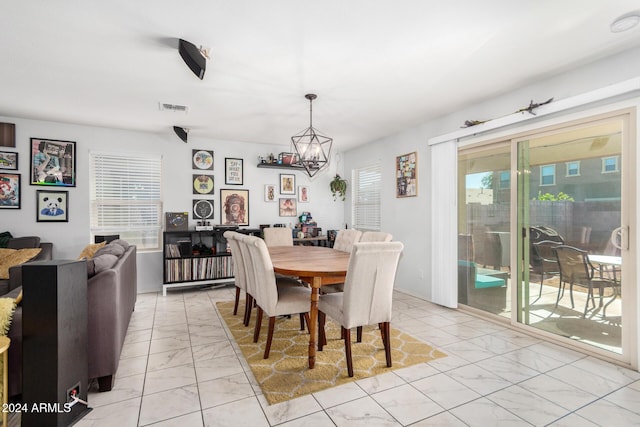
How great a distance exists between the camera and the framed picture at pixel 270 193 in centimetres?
556

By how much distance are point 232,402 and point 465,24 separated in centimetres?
287

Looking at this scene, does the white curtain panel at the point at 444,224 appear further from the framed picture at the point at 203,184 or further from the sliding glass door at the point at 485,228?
the framed picture at the point at 203,184

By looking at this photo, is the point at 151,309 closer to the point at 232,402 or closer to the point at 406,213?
the point at 232,402

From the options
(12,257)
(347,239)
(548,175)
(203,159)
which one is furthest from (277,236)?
(548,175)

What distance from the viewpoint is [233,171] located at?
5.32m

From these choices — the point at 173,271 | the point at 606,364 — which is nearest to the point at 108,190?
the point at 173,271

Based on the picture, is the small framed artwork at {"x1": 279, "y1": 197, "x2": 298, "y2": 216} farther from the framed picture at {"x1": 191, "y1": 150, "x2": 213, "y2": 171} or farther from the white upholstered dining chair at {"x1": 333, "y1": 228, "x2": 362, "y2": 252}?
the white upholstered dining chair at {"x1": 333, "y1": 228, "x2": 362, "y2": 252}

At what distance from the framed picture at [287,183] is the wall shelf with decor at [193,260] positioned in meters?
1.21

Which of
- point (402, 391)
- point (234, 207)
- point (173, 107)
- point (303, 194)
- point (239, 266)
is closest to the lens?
point (402, 391)

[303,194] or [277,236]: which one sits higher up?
[303,194]

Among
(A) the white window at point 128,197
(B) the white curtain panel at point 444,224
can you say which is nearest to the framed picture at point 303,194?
(A) the white window at point 128,197

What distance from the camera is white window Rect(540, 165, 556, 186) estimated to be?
9.71ft

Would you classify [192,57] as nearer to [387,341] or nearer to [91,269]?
[91,269]

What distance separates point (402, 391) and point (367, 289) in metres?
0.70
